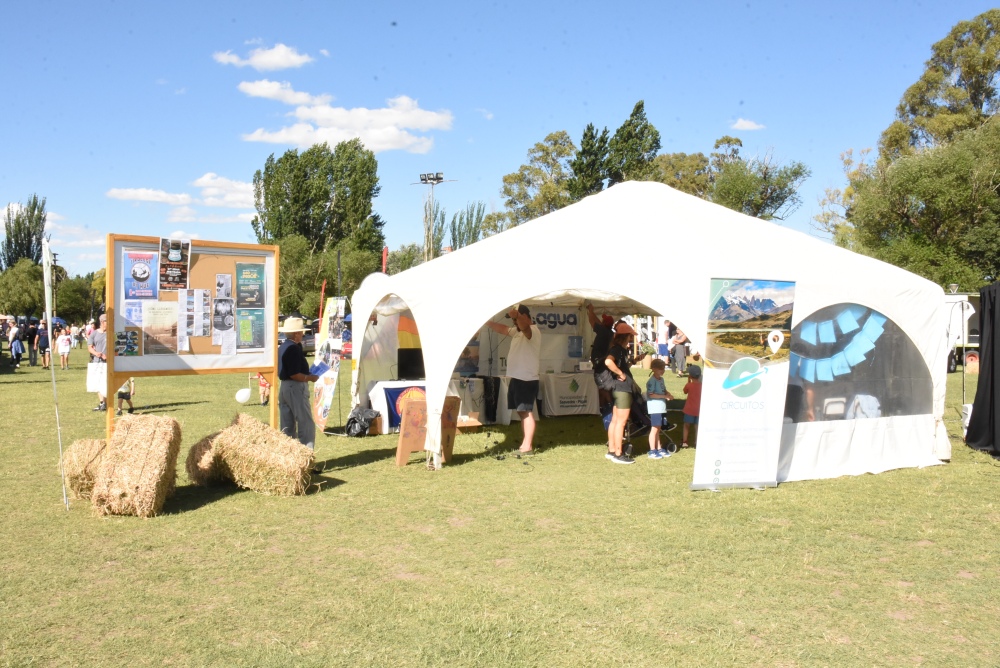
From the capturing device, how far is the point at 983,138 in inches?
1319

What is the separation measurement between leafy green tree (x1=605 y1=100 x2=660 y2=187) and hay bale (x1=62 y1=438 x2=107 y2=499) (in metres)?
42.3

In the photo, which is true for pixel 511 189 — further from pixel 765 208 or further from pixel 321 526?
pixel 321 526

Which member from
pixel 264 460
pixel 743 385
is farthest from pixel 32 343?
pixel 743 385

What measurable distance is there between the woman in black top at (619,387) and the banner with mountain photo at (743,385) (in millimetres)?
1388

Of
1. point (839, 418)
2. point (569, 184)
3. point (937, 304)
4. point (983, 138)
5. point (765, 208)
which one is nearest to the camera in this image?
point (839, 418)

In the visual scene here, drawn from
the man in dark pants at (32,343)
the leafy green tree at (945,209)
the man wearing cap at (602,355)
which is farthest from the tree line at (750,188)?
the man wearing cap at (602,355)

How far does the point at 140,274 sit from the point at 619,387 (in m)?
5.39

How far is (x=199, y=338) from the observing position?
823 cm

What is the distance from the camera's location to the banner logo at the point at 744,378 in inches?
319

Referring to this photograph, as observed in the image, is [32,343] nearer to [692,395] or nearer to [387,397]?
[387,397]

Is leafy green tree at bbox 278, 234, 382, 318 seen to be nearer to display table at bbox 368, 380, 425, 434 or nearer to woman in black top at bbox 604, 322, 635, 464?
display table at bbox 368, 380, 425, 434

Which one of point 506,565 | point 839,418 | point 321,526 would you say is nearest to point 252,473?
point 321,526

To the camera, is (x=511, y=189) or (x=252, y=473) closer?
(x=252, y=473)

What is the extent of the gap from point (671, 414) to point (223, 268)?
360 inches
